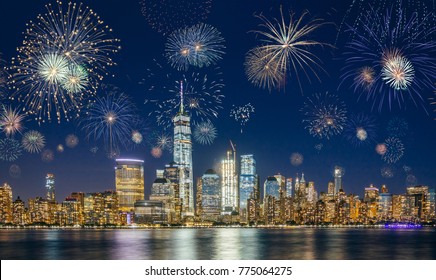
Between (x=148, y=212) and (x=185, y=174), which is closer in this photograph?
(x=148, y=212)
